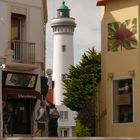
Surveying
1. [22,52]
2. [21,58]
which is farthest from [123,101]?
[22,52]

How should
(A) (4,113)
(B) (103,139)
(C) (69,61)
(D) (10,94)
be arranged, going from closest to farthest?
(B) (103,139)
(A) (4,113)
(D) (10,94)
(C) (69,61)

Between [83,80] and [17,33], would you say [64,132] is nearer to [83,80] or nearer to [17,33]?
[83,80]

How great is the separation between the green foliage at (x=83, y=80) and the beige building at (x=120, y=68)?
66.1 inches

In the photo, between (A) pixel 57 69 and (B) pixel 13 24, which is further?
(A) pixel 57 69

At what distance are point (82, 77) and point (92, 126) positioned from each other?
339 centimetres

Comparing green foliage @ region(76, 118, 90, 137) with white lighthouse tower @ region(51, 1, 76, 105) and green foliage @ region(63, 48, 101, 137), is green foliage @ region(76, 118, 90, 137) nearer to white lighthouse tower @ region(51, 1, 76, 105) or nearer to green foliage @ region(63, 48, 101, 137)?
green foliage @ region(63, 48, 101, 137)

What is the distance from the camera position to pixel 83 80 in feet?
106

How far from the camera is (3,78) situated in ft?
96.1

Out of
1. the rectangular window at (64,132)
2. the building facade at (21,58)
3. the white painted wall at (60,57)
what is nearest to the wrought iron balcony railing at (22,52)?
the building facade at (21,58)

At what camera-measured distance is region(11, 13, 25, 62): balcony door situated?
30.2 metres

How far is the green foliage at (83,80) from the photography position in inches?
1244

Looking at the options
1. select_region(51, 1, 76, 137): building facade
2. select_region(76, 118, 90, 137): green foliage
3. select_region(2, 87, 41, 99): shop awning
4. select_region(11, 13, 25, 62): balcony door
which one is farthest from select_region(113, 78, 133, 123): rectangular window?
select_region(51, 1, 76, 137): building facade

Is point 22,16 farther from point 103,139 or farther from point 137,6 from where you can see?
point 103,139

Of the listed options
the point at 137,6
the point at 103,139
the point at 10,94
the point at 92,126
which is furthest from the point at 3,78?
the point at 103,139
